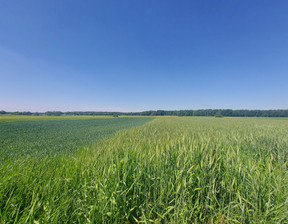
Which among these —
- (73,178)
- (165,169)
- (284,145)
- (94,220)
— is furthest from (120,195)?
(284,145)

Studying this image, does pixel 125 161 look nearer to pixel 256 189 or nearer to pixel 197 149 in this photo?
pixel 197 149

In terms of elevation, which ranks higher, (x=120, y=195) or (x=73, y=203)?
(x=120, y=195)

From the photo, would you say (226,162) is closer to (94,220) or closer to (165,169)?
(165,169)

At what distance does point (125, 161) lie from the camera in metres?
2.10

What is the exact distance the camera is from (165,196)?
195 centimetres

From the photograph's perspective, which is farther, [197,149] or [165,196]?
[197,149]

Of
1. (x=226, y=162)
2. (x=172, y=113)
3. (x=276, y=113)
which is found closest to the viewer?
(x=226, y=162)

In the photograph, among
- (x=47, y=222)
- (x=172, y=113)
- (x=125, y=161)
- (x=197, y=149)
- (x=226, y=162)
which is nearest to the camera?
(x=47, y=222)

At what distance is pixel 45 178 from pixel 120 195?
1591 mm

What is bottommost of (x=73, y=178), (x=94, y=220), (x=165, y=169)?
(x=94, y=220)

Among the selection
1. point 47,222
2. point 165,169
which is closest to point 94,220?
point 47,222

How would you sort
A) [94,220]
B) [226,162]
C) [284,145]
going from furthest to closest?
[284,145]
[226,162]
[94,220]

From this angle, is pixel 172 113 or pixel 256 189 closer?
pixel 256 189

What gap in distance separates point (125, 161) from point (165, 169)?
31.9 inches
